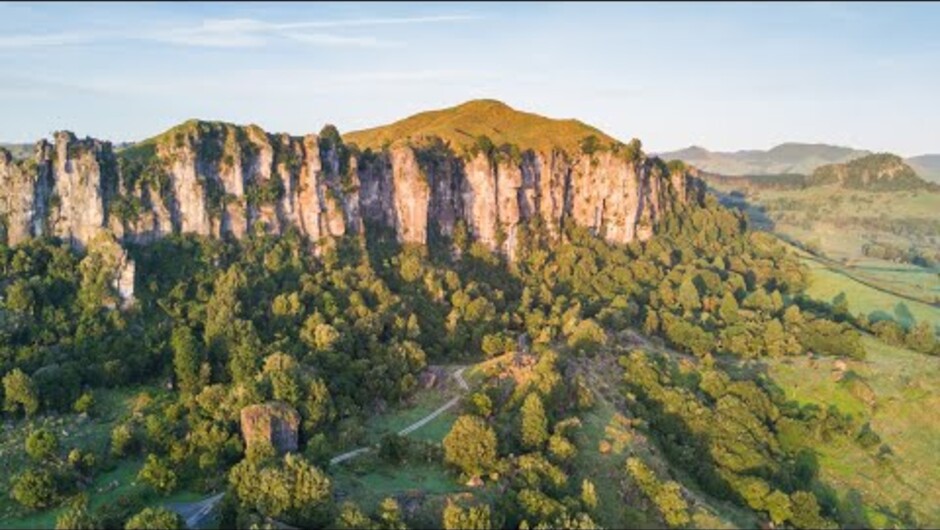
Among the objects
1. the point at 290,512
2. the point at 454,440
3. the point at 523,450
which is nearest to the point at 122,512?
the point at 290,512

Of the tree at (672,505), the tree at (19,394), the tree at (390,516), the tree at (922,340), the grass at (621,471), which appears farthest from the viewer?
the tree at (922,340)

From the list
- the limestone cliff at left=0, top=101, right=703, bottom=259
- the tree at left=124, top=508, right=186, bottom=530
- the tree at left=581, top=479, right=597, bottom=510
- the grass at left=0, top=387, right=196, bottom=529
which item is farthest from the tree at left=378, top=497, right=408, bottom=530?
the limestone cliff at left=0, top=101, right=703, bottom=259

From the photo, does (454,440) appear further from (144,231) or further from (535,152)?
(535,152)

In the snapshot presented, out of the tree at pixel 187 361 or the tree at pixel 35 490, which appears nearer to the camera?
the tree at pixel 35 490

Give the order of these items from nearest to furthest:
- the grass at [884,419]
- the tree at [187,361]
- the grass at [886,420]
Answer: the tree at [187,361] → the grass at [884,419] → the grass at [886,420]

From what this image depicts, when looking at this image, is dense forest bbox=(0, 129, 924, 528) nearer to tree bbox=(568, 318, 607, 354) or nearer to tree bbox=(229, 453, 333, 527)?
tree bbox=(229, 453, 333, 527)

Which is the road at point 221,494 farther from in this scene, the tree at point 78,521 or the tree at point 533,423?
the tree at point 533,423

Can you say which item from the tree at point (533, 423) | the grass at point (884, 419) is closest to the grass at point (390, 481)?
the tree at point (533, 423)

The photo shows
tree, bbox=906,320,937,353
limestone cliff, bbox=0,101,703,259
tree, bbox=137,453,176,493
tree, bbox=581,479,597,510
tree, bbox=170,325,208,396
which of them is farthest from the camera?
tree, bbox=906,320,937,353
